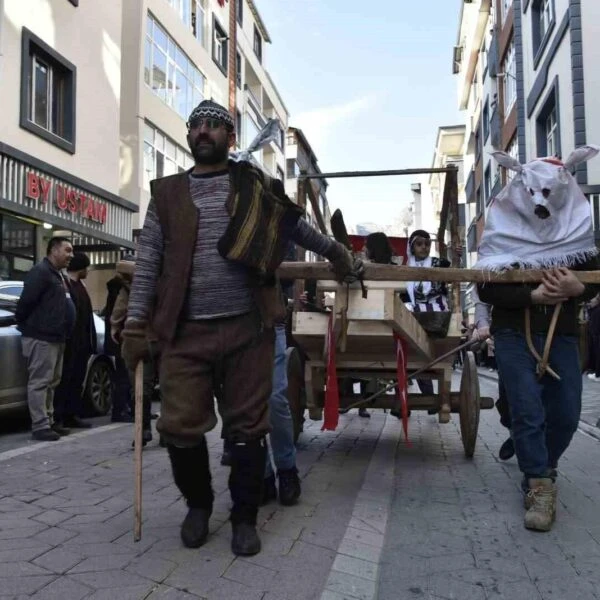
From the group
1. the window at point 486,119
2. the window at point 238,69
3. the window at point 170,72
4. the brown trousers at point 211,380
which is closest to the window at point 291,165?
the window at point 238,69

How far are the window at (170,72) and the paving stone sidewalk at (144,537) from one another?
1725cm

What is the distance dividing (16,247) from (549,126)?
1307cm

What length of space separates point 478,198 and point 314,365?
29.7m

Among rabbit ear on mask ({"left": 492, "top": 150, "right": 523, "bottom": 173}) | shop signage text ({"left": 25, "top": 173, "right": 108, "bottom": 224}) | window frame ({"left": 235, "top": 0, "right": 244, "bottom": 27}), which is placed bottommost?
rabbit ear on mask ({"left": 492, "top": 150, "right": 523, "bottom": 173})

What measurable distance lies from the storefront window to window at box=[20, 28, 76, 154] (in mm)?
1758

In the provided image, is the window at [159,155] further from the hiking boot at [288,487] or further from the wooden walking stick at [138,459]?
the wooden walking stick at [138,459]

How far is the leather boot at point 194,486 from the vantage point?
2.93 m

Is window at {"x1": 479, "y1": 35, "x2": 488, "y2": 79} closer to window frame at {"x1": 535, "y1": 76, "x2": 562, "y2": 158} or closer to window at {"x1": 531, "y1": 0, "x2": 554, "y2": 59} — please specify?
window at {"x1": 531, "y1": 0, "x2": 554, "y2": 59}

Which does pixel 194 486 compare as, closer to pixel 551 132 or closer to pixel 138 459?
pixel 138 459

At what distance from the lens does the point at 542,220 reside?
3.63 metres

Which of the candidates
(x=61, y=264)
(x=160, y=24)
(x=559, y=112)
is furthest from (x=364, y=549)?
(x=160, y=24)

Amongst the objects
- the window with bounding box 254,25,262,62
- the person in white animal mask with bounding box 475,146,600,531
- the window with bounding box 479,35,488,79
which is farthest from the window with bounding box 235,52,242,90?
the person in white animal mask with bounding box 475,146,600,531

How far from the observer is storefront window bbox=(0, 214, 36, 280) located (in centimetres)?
1273

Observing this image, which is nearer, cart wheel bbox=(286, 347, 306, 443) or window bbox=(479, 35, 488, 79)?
cart wheel bbox=(286, 347, 306, 443)
